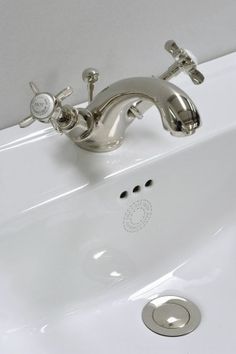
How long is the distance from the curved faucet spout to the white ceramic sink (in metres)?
0.02

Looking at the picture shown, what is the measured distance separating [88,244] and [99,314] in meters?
0.09

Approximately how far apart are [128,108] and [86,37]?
0.35 feet

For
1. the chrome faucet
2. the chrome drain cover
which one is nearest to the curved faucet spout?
the chrome faucet

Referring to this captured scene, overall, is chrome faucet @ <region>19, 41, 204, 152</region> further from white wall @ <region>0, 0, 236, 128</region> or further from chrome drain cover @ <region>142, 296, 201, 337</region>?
chrome drain cover @ <region>142, 296, 201, 337</region>

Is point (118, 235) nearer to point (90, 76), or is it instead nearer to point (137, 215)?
point (137, 215)

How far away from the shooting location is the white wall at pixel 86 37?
635 millimetres

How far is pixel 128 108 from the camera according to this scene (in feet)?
2.13

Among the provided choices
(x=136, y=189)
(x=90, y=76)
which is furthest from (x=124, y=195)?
(x=90, y=76)

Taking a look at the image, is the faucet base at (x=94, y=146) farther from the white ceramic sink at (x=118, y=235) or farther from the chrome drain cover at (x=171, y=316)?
the chrome drain cover at (x=171, y=316)

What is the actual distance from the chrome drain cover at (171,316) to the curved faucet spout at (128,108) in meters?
0.21

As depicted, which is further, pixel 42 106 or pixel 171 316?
pixel 171 316

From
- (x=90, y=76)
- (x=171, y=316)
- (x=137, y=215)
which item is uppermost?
(x=90, y=76)

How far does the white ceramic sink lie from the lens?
61cm

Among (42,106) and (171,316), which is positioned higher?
(42,106)
